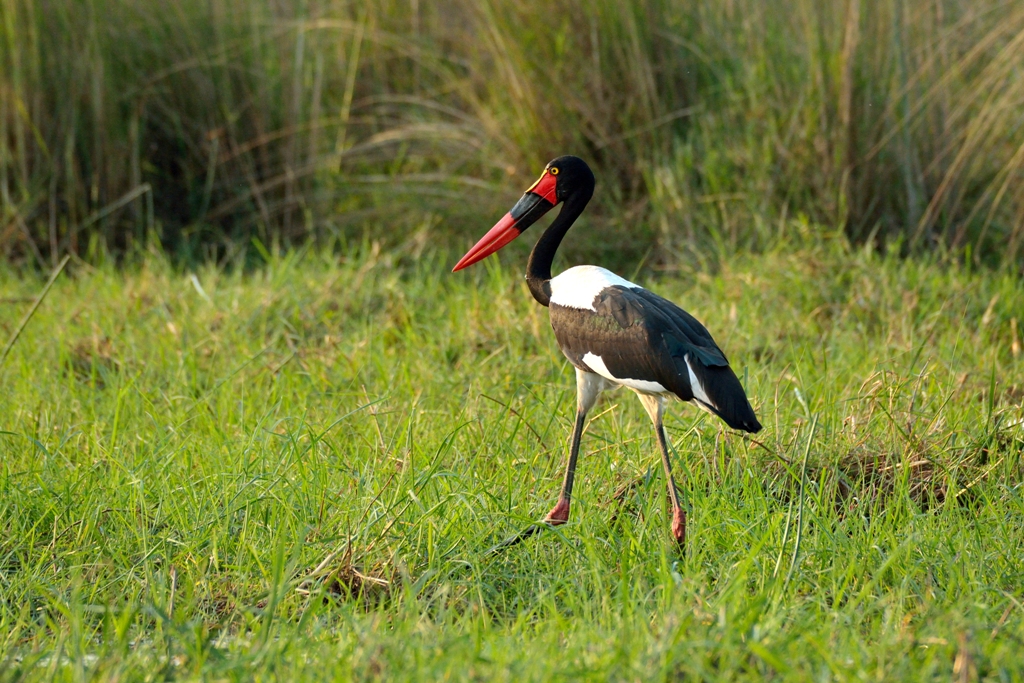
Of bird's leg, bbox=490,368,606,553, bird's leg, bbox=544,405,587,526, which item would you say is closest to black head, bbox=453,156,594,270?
bird's leg, bbox=490,368,606,553

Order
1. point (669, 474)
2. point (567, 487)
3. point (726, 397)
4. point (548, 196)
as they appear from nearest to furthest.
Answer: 1. point (726, 397)
2. point (669, 474)
3. point (567, 487)
4. point (548, 196)

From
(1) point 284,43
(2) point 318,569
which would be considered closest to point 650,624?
(2) point 318,569

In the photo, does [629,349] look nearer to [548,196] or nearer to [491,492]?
[491,492]

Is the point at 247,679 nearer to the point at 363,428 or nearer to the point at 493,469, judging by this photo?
the point at 493,469

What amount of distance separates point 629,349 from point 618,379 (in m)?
0.10

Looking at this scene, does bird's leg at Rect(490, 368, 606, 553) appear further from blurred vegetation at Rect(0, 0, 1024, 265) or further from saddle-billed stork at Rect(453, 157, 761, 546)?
blurred vegetation at Rect(0, 0, 1024, 265)

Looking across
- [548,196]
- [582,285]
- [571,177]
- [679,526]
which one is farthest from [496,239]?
[679,526]

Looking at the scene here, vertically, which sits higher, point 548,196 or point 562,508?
point 548,196

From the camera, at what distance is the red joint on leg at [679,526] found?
288cm

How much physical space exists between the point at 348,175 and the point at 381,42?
79cm

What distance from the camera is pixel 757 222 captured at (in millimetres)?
5395

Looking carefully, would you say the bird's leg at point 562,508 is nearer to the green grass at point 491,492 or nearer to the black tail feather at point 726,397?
the green grass at point 491,492

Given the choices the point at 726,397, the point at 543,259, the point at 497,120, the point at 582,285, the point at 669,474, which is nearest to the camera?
the point at 726,397

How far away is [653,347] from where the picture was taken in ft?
9.96
